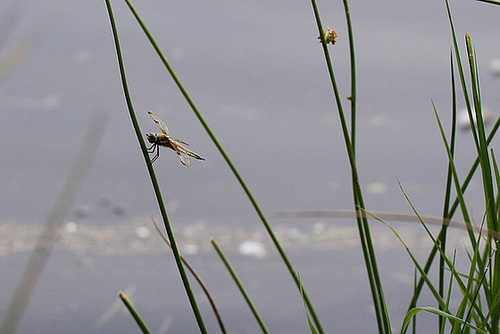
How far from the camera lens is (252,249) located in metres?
0.77

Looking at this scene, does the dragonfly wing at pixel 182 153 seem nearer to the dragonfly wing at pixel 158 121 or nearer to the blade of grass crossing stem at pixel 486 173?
the dragonfly wing at pixel 158 121

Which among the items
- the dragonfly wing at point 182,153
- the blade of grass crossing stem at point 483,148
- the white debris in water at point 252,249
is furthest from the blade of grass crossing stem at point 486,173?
the white debris in water at point 252,249

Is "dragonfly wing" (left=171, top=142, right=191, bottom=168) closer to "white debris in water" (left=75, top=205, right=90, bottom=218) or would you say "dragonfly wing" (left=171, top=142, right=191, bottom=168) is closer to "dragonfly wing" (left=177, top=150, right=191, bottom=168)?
"dragonfly wing" (left=177, top=150, right=191, bottom=168)

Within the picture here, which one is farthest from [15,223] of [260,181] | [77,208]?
[260,181]

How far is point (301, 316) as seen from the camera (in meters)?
0.66

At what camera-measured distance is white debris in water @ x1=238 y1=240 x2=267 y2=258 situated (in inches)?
30.2

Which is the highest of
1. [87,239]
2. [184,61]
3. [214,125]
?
[184,61]

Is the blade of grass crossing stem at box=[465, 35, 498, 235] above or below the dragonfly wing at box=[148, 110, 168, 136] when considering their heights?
below

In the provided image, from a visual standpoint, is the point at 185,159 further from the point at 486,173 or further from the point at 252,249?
the point at 252,249

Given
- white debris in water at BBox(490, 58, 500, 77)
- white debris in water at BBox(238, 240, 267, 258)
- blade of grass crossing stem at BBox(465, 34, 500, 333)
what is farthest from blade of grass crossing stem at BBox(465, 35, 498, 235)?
white debris in water at BBox(490, 58, 500, 77)

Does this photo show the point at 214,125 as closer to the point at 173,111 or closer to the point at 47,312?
the point at 173,111

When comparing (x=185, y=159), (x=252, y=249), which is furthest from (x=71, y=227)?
(x=185, y=159)

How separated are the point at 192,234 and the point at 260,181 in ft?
0.39

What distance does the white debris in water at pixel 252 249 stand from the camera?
2.52ft
